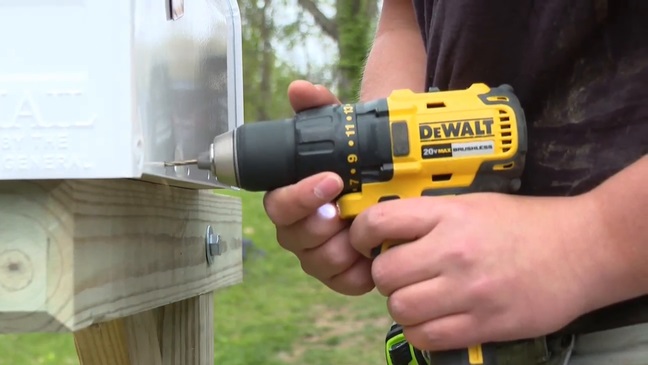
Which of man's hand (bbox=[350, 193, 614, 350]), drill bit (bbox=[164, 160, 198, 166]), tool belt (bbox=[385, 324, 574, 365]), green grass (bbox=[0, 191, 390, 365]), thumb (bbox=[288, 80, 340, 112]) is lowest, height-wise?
green grass (bbox=[0, 191, 390, 365])

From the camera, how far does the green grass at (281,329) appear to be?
349 centimetres

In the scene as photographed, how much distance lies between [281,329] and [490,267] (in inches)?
128

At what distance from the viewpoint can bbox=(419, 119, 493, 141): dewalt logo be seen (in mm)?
810

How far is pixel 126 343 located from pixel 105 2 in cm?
57

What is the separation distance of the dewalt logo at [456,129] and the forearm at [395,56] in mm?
376

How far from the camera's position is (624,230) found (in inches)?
29.2

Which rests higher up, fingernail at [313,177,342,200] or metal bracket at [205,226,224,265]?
fingernail at [313,177,342,200]

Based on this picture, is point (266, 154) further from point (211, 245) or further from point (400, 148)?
point (211, 245)

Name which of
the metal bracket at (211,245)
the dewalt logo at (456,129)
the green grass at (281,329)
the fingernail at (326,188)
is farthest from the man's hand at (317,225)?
the green grass at (281,329)

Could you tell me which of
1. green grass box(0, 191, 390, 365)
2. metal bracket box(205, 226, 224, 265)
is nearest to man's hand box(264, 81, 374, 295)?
metal bracket box(205, 226, 224, 265)

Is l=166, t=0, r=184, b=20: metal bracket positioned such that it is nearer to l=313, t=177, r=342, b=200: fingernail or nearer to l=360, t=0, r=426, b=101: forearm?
l=313, t=177, r=342, b=200: fingernail

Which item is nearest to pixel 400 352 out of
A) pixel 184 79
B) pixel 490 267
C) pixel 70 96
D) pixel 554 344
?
pixel 554 344

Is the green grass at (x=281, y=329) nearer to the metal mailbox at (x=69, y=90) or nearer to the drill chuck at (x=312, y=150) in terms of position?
the drill chuck at (x=312, y=150)

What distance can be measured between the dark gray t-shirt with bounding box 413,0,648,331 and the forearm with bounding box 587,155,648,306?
8cm
